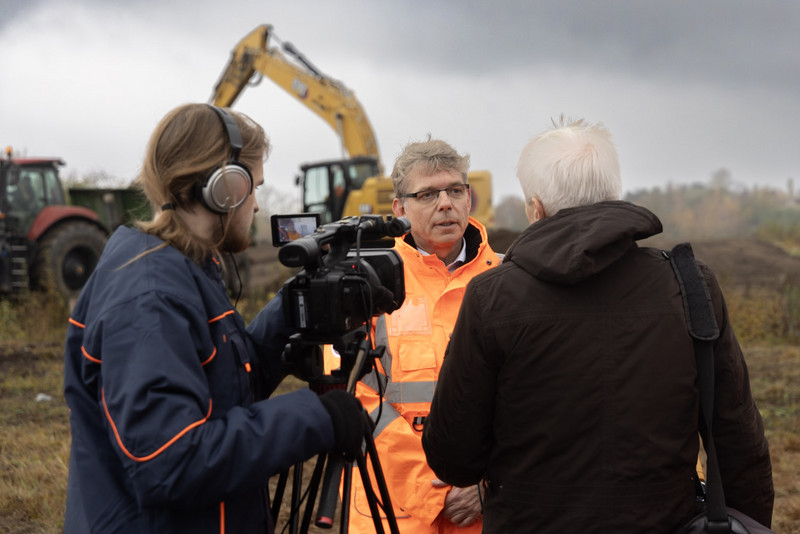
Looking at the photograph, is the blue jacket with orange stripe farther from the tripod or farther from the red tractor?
the red tractor

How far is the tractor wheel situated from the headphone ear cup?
32.7 ft

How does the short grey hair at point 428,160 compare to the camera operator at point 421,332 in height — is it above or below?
above

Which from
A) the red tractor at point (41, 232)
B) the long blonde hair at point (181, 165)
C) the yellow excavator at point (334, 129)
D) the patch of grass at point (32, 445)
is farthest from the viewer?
the yellow excavator at point (334, 129)

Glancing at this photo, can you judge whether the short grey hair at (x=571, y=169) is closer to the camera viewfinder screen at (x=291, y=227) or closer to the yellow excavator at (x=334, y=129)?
the camera viewfinder screen at (x=291, y=227)

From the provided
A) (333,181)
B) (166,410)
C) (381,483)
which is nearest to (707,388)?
(381,483)

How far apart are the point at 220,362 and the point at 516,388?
25.9 inches

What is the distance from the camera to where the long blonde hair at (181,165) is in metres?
1.50

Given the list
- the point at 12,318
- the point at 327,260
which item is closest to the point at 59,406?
the point at 12,318

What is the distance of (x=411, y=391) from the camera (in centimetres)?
226

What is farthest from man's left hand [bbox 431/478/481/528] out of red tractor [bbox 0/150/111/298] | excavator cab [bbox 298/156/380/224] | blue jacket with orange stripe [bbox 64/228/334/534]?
excavator cab [bbox 298/156/380/224]

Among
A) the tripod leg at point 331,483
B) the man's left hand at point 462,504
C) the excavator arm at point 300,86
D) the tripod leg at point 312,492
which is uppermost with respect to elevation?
the excavator arm at point 300,86

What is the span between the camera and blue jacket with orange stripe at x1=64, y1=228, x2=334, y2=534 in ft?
4.22

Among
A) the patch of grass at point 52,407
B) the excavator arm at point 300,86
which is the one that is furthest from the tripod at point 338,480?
the excavator arm at point 300,86

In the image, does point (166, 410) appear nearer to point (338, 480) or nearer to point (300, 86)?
point (338, 480)
